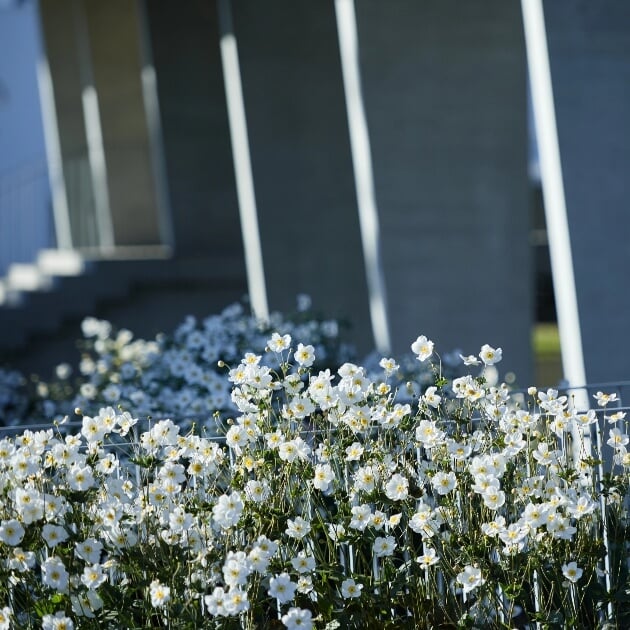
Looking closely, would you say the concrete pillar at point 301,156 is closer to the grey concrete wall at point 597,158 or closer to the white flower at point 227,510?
the grey concrete wall at point 597,158

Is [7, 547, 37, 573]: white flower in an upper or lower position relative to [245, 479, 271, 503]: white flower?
lower

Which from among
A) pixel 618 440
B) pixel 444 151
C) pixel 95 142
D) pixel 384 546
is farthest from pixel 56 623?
pixel 95 142

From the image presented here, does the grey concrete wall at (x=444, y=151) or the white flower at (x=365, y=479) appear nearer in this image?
the white flower at (x=365, y=479)

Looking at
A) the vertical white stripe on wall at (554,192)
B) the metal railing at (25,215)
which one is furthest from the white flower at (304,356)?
the metal railing at (25,215)

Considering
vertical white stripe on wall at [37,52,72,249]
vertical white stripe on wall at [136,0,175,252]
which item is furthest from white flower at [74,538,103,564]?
vertical white stripe on wall at [37,52,72,249]

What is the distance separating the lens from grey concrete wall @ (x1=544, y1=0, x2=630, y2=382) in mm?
6195

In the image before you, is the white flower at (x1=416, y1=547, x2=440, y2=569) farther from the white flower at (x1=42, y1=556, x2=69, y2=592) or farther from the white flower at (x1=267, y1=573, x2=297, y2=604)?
the white flower at (x1=42, y1=556, x2=69, y2=592)

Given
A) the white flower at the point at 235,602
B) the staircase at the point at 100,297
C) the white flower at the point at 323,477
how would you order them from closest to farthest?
the white flower at the point at 235,602, the white flower at the point at 323,477, the staircase at the point at 100,297

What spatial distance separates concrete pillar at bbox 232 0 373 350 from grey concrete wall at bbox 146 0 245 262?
310cm

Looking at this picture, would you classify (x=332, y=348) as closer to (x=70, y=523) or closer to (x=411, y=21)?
(x=411, y=21)

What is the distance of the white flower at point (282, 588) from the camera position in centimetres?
343

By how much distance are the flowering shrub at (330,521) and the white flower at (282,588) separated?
0.05 ft

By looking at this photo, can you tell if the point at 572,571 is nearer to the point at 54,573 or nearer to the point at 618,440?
the point at 618,440

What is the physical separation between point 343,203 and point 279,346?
6865 millimetres
